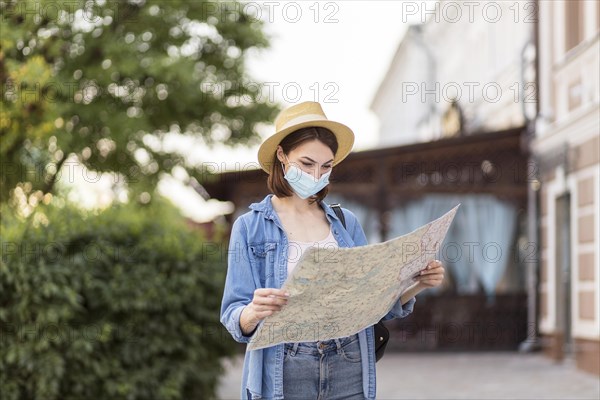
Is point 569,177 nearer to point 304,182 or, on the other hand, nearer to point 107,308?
point 107,308

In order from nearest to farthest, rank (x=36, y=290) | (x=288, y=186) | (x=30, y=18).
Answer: (x=288, y=186), (x=36, y=290), (x=30, y=18)

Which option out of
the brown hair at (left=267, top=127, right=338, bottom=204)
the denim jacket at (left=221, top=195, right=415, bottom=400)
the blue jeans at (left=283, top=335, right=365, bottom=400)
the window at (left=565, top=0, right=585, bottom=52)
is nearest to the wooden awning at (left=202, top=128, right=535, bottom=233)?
the window at (left=565, top=0, right=585, bottom=52)

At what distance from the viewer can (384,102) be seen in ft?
149

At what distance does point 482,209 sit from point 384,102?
96.0 ft

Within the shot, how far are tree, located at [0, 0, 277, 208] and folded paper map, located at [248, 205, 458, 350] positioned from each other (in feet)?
31.6

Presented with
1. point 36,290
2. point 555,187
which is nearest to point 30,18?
point 36,290

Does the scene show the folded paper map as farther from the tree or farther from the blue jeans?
the tree

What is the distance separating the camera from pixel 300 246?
3.52 m

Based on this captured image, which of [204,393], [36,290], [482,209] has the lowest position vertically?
[204,393]

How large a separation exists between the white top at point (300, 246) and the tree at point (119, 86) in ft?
30.7

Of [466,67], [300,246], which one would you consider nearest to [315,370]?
[300,246]

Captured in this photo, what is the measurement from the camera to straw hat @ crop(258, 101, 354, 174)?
351 cm

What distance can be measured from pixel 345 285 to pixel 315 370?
340mm

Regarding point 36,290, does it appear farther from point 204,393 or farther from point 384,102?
point 384,102
